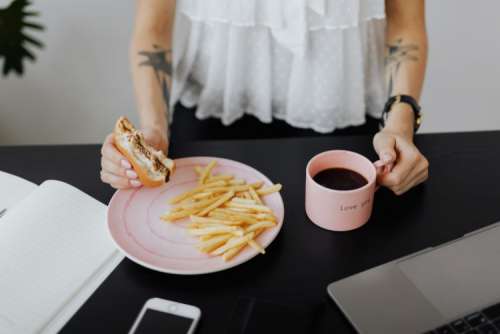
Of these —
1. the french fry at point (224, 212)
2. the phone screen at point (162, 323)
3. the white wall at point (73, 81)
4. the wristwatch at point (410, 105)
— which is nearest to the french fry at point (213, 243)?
the french fry at point (224, 212)

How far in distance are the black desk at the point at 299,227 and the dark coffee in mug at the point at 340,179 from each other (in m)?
0.07

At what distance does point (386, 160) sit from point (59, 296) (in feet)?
1.77

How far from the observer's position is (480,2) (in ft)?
5.49

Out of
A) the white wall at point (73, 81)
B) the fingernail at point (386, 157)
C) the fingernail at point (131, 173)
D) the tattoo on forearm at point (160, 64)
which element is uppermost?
the tattoo on forearm at point (160, 64)

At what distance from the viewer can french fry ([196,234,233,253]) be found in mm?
696

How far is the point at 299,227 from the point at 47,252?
38 cm

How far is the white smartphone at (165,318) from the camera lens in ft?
2.02

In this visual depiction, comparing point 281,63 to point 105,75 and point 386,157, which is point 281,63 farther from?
point 105,75

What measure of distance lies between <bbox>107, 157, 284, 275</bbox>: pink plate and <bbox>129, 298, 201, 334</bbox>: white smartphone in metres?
0.05

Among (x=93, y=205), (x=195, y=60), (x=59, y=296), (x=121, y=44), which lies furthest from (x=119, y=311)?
(x=121, y=44)

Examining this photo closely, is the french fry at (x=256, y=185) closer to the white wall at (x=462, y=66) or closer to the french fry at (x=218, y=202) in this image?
the french fry at (x=218, y=202)

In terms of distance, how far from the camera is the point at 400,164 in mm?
819

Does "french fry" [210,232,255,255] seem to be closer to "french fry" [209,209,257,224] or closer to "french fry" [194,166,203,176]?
"french fry" [209,209,257,224]

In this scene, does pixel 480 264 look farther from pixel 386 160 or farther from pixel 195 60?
pixel 195 60
